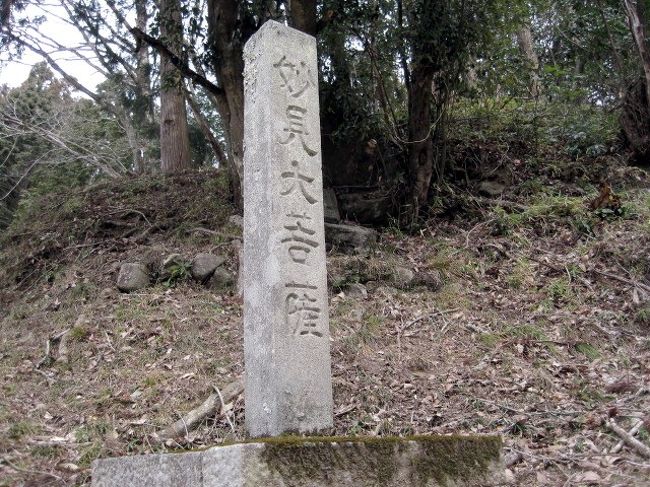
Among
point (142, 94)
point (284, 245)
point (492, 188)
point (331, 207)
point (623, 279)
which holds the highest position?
point (142, 94)

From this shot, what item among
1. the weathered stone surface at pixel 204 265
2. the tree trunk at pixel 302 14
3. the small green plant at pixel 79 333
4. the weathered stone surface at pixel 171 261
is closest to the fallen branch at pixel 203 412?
the small green plant at pixel 79 333

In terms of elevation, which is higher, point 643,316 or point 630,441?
point 643,316

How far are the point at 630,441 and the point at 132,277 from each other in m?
6.15

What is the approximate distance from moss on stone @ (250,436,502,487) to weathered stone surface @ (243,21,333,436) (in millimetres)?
686

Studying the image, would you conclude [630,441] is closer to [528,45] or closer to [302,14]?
[302,14]

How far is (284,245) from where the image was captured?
4148 millimetres

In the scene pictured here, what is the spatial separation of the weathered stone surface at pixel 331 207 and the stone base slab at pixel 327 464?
5.92 metres

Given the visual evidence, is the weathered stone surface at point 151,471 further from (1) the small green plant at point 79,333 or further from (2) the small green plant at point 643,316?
(2) the small green plant at point 643,316

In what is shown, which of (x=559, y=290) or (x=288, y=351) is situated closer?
(x=288, y=351)

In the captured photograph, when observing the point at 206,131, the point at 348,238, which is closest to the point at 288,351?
the point at 348,238

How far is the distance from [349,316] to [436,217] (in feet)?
10.6

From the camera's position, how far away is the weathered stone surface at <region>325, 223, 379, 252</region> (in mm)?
8984

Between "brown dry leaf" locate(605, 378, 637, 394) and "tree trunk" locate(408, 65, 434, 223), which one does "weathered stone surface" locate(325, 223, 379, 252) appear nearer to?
"tree trunk" locate(408, 65, 434, 223)

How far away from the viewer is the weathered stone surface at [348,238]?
898 centimetres
